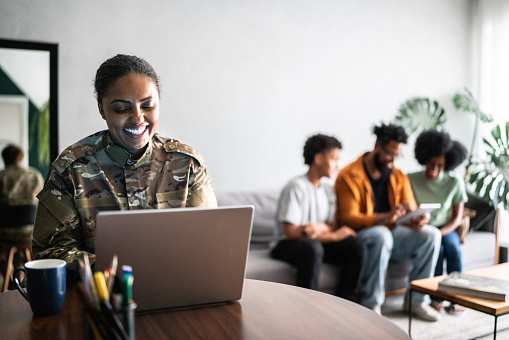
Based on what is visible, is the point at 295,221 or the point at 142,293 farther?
the point at 295,221

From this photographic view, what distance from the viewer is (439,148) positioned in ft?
10.3

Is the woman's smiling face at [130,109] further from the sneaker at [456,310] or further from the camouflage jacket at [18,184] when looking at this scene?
the sneaker at [456,310]

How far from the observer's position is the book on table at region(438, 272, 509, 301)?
6.71 feet

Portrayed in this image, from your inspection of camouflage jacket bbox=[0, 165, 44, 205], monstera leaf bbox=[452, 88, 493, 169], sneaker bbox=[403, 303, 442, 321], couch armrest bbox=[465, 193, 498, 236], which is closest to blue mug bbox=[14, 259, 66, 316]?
camouflage jacket bbox=[0, 165, 44, 205]

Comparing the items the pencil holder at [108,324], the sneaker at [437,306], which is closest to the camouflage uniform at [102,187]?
the pencil holder at [108,324]

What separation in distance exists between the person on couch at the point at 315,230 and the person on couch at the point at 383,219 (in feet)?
0.32

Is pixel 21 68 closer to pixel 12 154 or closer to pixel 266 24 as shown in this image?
pixel 12 154

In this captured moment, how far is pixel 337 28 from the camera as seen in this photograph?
378cm

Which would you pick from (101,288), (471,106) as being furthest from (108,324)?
(471,106)

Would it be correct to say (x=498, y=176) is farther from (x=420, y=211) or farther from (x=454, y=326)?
(x=454, y=326)

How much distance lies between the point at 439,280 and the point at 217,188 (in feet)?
5.28

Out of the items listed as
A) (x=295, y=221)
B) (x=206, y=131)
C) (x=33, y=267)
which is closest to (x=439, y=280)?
(x=295, y=221)

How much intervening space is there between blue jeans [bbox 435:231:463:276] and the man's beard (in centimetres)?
54

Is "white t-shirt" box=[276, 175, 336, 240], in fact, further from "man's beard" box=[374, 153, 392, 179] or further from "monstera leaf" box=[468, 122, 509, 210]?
"monstera leaf" box=[468, 122, 509, 210]
